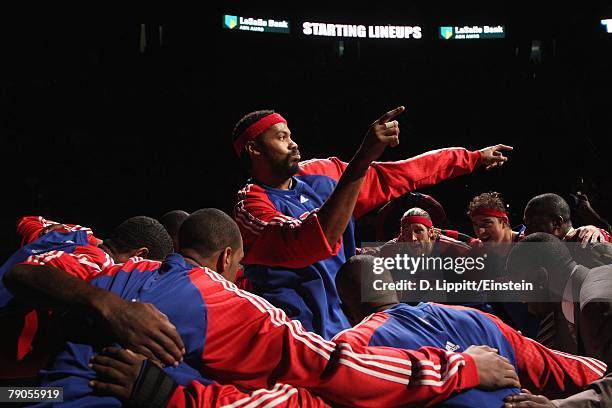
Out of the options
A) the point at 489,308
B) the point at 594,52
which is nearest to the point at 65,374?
the point at 489,308

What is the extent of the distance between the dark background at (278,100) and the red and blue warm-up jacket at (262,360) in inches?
295

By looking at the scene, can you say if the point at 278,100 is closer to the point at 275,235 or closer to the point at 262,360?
the point at 275,235

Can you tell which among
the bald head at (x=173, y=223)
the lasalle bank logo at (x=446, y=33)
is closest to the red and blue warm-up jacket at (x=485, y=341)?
the bald head at (x=173, y=223)

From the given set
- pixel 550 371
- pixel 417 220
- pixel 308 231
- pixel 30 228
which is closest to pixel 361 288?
pixel 308 231

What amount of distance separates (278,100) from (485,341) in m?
9.81

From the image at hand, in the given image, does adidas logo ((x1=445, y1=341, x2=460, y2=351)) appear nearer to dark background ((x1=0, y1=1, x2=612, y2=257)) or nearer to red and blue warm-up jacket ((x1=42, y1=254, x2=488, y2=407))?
red and blue warm-up jacket ((x1=42, y1=254, x2=488, y2=407))

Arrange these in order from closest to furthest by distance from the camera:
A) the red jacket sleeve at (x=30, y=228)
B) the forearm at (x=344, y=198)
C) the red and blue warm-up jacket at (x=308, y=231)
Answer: the forearm at (x=344, y=198)
the red and blue warm-up jacket at (x=308, y=231)
the red jacket sleeve at (x=30, y=228)

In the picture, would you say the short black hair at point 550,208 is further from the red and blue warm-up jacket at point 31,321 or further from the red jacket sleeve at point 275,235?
the red and blue warm-up jacket at point 31,321

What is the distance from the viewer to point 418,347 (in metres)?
2.03

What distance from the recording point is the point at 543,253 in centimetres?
275

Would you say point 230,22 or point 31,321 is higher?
point 230,22

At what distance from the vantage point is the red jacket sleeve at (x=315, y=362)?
1.80 m

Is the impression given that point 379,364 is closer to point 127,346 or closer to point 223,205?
point 127,346

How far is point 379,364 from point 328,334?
70 cm
